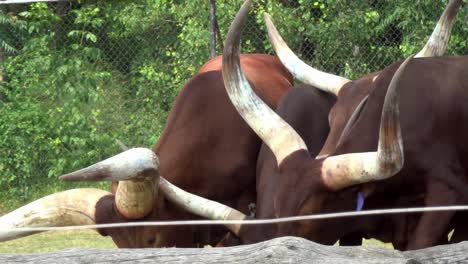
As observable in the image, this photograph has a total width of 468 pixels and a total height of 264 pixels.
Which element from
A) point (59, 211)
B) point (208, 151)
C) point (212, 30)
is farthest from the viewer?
point (212, 30)

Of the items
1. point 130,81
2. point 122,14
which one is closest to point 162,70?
point 130,81

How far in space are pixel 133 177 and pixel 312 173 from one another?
2.82 ft

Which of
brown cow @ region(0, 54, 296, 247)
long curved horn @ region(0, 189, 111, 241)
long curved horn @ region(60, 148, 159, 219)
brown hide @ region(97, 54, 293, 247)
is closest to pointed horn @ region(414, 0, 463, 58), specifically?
brown cow @ region(0, 54, 296, 247)

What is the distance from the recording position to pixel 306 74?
6.52 metres

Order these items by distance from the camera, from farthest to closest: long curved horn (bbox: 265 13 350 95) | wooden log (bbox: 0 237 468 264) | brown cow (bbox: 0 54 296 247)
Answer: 1. long curved horn (bbox: 265 13 350 95)
2. brown cow (bbox: 0 54 296 247)
3. wooden log (bbox: 0 237 468 264)

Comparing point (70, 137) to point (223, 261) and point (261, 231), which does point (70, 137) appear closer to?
point (261, 231)

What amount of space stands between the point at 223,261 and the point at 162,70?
30.5 ft

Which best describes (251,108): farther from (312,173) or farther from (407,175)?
(407,175)

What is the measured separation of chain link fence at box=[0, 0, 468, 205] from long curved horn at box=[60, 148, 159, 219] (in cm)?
591

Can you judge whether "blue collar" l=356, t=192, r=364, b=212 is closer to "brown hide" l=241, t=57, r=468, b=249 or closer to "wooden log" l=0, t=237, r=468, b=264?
"brown hide" l=241, t=57, r=468, b=249

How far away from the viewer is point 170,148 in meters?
6.27

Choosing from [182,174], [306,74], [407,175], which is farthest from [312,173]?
[306,74]

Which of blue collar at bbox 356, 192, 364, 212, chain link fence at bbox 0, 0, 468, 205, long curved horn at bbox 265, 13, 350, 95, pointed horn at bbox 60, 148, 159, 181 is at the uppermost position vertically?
long curved horn at bbox 265, 13, 350, 95

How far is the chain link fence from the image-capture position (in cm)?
1140
